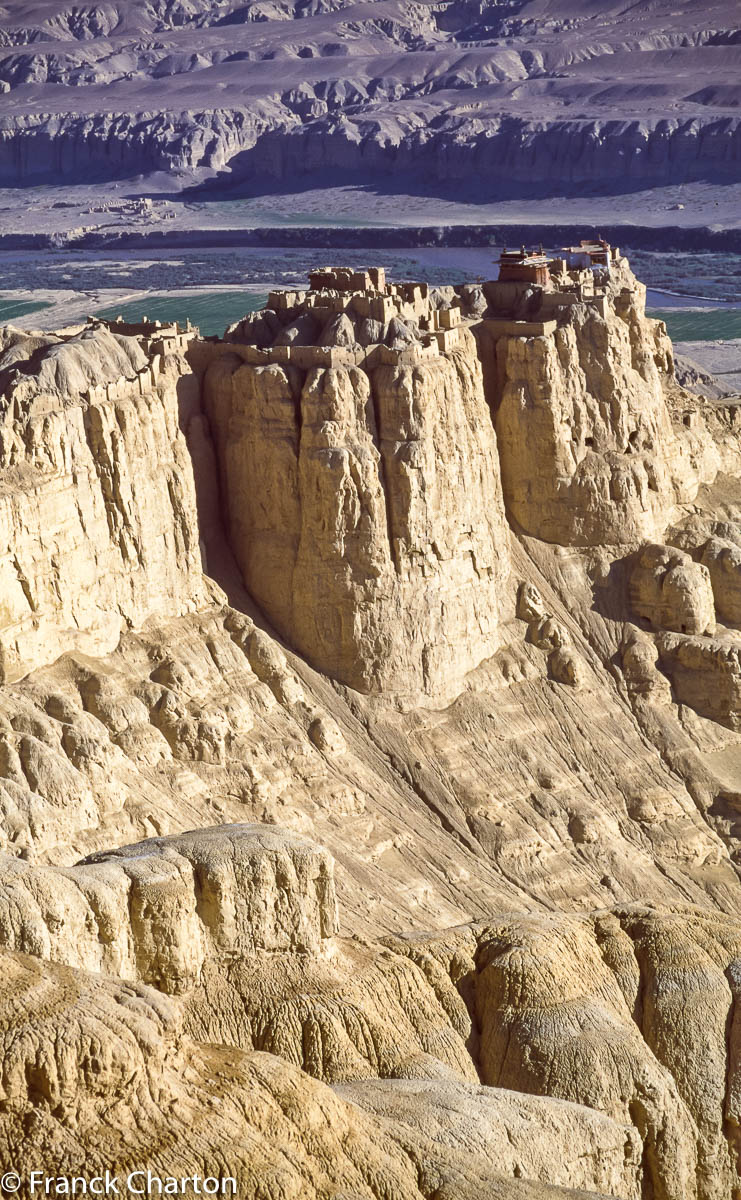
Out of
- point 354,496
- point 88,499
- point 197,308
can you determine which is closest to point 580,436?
point 354,496

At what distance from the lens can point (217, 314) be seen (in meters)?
143

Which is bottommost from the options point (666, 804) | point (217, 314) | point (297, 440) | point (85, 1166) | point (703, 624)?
point (85, 1166)

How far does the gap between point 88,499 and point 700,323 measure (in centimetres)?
9776

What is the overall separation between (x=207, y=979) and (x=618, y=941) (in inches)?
329

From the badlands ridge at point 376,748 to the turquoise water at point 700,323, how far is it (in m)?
64.0

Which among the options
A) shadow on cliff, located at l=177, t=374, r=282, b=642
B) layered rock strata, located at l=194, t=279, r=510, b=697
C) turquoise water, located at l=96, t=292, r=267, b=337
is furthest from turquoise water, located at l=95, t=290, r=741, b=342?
layered rock strata, located at l=194, t=279, r=510, b=697

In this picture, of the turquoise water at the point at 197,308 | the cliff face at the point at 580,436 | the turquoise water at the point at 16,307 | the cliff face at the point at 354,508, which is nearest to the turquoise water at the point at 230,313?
the turquoise water at the point at 197,308

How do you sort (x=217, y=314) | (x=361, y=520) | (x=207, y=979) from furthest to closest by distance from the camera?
(x=217, y=314) < (x=361, y=520) < (x=207, y=979)

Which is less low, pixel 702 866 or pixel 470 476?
pixel 470 476

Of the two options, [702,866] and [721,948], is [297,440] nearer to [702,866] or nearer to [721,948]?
[702,866]

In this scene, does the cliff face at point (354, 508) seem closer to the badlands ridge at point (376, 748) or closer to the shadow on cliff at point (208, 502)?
the badlands ridge at point (376, 748)

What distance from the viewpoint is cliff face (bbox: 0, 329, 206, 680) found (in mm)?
49062

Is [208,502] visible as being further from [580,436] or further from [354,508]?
[580,436]

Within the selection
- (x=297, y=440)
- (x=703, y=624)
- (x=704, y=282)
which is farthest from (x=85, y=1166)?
(x=704, y=282)
